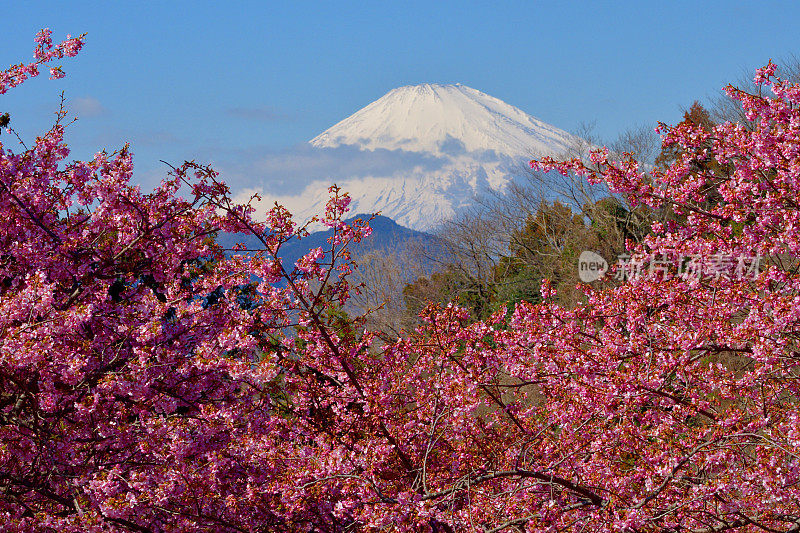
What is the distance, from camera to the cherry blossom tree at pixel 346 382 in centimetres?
432

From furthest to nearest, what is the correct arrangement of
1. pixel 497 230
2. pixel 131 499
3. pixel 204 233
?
1. pixel 497 230
2. pixel 204 233
3. pixel 131 499

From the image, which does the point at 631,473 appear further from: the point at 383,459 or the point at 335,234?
the point at 335,234

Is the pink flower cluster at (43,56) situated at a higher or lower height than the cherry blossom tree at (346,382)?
higher

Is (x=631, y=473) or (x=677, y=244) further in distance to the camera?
(x=677, y=244)

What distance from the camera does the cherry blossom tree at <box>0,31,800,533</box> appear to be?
170 inches

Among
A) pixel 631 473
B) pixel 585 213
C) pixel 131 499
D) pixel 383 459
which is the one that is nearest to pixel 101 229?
pixel 131 499

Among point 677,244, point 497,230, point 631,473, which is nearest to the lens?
point 631,473

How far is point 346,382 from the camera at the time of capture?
5930 mm

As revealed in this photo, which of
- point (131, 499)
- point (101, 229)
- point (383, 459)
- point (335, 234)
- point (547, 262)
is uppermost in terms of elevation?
point (547, 262)

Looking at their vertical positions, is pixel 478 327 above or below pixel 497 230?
below

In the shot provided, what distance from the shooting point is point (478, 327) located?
6.30 metres

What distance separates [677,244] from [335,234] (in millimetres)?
3037

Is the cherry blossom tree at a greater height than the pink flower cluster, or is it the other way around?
the pink flower cluster

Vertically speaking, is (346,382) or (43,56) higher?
(43,56)
